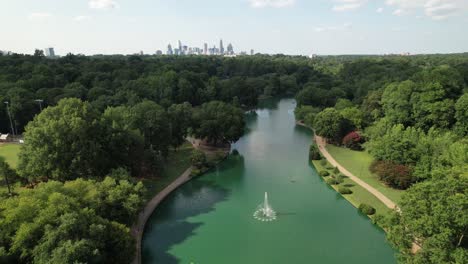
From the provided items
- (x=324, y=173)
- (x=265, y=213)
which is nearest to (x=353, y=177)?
(x=324, y=173)

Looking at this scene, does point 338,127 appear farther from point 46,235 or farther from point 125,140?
point 46,235

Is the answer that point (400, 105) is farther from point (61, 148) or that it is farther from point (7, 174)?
point (7, 174)

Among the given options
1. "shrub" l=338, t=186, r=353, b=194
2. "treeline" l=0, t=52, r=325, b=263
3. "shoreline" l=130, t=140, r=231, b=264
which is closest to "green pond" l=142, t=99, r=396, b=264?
"shoreline" l=130, t=140, r=231, b=264

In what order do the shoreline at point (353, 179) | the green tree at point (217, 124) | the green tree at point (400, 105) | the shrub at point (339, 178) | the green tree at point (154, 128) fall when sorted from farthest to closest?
the green tree at point (400, 105) < the green tree at point (217, 124) < the green tree at point (154, 128) < the shrub at point (339, 178) < the shoreline at point (353, 179)

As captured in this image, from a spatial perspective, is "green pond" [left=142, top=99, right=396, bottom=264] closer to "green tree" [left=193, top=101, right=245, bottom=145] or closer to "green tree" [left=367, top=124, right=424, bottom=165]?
"green tree" [left=193, top=101, right=245, bottom=145]

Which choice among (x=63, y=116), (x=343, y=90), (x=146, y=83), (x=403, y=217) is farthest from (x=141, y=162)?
(x=343, y=90)

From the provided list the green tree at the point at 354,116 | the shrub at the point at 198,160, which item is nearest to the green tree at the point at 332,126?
the green tree at the point at 354,116

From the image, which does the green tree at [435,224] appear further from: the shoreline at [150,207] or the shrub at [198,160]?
the shrub at [198,160]
